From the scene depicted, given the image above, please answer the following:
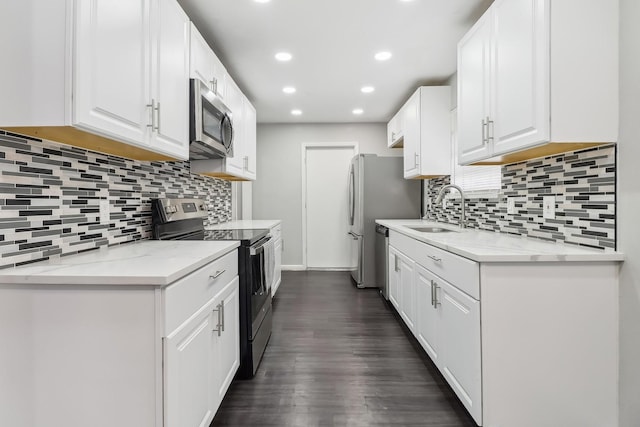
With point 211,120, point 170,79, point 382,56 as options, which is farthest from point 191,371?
point 382,56

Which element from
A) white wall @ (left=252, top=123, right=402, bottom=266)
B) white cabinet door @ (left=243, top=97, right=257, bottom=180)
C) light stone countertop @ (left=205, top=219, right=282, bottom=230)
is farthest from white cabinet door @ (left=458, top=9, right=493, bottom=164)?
A: white wall @ (left=252, top=123, right=402, bottom=266)

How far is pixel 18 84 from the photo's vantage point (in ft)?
3.50

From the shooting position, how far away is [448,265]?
5.72 ft

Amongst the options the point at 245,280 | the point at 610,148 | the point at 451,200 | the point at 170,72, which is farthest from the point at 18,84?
the point at 451,200

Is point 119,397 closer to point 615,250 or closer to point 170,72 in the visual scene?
point 170,72

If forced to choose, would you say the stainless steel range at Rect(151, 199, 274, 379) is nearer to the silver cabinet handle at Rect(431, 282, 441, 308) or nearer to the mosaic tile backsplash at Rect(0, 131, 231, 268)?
the mosaic tile backsplash at Rect(0, 131, 231, 268)

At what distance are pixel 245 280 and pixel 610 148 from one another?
198 cm

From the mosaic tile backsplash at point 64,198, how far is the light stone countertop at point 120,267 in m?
0.08

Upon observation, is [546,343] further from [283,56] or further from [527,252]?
[283,56]

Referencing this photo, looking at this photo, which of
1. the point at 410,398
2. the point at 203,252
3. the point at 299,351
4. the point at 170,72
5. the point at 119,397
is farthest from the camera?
the point at 299,351

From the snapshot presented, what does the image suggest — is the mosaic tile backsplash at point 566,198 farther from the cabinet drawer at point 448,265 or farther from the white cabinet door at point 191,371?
the white cabinet door at point 191,371

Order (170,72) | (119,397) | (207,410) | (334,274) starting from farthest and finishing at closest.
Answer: (334,274) → (170,72) → (207,410) → (119,397)

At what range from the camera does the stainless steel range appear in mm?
1953

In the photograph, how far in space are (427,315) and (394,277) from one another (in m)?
1.01
